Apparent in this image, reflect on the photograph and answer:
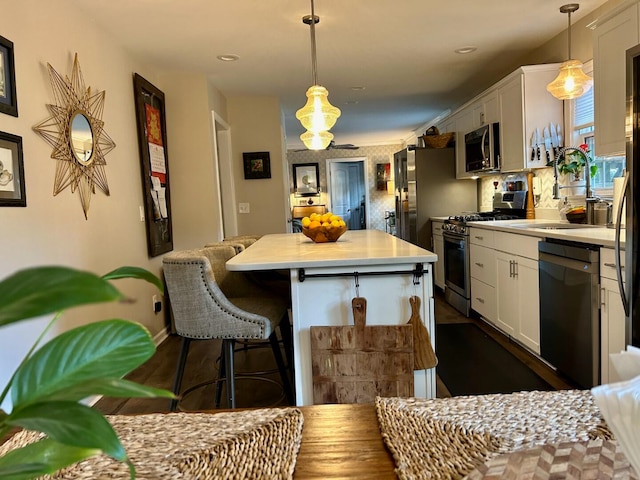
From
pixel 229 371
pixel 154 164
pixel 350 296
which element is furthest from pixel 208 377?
pixel 154 164

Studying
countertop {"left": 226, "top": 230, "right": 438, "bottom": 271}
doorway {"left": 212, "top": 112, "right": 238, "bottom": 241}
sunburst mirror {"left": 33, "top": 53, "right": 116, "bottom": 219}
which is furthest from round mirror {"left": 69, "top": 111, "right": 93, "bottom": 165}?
doorway {"left": 212, "top": 112, "right": 238, "bottom": 241}

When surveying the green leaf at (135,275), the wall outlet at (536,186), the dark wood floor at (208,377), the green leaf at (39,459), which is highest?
the wall outlet at (536,186)

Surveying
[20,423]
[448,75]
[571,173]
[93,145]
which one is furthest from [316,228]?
[448,75]

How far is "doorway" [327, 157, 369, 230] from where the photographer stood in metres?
9.92

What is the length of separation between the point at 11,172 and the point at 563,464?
2379 millimetres

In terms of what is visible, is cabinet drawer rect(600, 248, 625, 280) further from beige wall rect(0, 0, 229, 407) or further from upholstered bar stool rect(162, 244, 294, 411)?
beige wall rect(0, 0, 229, 407)

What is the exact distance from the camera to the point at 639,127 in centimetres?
192

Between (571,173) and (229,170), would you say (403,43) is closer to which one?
(571,173)

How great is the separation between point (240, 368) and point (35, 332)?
4.33 ft

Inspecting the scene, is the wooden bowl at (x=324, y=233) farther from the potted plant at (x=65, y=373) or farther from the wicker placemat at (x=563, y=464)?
the potted plant at (x=65, y=373)

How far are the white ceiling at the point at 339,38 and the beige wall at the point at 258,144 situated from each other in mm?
235

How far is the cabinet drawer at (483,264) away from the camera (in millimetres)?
3643

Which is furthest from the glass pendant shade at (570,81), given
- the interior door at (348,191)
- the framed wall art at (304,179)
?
the framed wall art at (304,179)

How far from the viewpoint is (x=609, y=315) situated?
2.24 m
